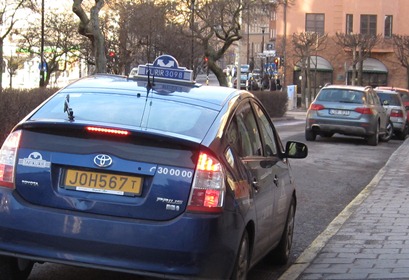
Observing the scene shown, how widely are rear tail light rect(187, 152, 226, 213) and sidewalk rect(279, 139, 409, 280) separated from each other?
179 cm

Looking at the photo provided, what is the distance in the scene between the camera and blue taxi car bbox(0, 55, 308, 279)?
443 centimetres

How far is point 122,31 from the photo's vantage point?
44.7 metres

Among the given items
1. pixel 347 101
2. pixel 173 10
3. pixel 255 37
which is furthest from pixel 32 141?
pixel 255 37

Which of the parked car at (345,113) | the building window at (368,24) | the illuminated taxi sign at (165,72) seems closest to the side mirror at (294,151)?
the illuminated taxi sign at (165,72)

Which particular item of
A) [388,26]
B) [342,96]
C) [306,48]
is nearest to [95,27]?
[342,96]

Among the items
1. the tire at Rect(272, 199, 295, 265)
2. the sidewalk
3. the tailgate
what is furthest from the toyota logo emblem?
the tire at Rect(272, 199, 295, 265)

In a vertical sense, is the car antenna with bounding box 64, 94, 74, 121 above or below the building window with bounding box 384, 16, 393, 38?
below

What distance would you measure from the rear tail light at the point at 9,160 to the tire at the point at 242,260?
5.00 ft

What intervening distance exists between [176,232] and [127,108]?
109 cm

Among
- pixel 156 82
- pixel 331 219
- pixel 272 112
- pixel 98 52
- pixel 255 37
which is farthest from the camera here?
pixel 255 37

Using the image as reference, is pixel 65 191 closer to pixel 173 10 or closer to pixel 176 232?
pixel 176 232

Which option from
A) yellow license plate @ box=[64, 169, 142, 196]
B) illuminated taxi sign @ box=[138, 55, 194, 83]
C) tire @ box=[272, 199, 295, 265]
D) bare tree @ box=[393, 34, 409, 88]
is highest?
bare tree @ box=[393, 34, 409, 88]

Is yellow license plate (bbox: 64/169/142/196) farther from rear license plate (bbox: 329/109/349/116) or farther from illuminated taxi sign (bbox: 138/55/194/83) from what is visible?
rear license plate (bbox: 329/109/349/116)

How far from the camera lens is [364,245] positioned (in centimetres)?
737
